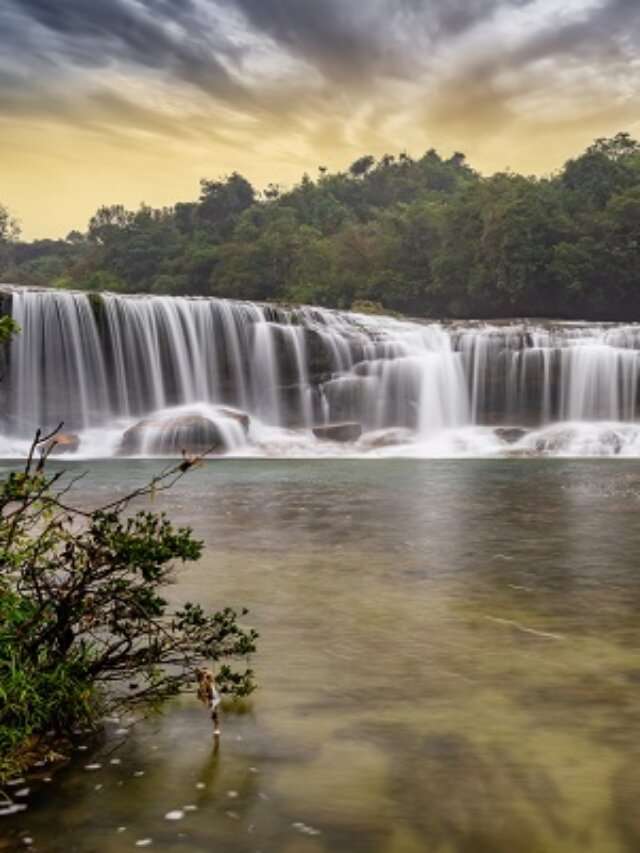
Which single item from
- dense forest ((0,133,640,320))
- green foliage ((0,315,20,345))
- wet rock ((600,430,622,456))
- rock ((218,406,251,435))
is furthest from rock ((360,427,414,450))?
green foliage ((0,315,20,345))

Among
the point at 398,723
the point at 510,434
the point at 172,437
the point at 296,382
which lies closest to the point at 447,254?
the point at 296,382

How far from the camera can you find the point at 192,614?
4.21m

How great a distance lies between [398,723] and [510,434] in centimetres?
2767

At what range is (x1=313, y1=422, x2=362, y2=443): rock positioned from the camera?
30734 mm

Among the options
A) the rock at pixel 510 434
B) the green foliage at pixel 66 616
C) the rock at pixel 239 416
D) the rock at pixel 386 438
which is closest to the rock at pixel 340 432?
the rock at pixel 386 438

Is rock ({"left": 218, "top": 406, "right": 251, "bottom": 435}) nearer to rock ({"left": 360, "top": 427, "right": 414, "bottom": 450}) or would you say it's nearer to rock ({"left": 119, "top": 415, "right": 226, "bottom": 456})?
rock ({"left": 119, "top": 415, "right": 226, "bottom": 456})

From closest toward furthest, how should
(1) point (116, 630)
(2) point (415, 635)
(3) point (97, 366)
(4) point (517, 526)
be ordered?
(1) point (116, 630) < (2) point (415, 635) < (4) point (517, 526) < (3) point (97, 366)

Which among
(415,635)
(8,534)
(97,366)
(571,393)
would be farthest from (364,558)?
(571,393)

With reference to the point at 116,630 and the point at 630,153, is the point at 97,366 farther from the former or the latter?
the point at 630,153

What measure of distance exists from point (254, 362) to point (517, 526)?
23.2 meters

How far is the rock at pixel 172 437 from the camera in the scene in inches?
1077

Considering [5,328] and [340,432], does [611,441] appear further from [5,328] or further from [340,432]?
[5,328]

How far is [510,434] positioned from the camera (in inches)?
1222

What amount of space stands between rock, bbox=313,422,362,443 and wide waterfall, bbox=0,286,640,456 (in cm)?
5
